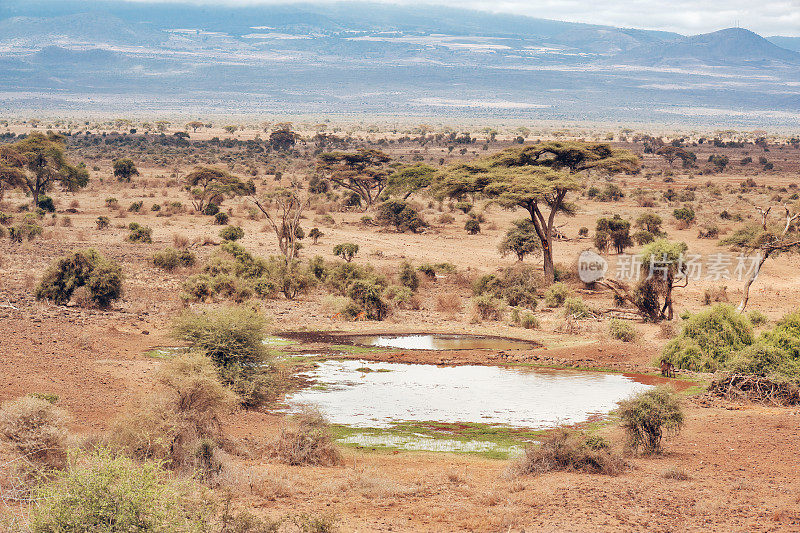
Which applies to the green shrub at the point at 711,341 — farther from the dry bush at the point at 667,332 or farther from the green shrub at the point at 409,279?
the green shrub at the point at 409,279

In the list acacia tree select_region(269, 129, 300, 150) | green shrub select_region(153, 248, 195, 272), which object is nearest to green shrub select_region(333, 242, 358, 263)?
green shrub select_region(153, 248, 195, 272)

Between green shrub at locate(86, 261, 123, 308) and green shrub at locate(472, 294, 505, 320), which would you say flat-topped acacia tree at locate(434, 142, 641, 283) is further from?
green shrub at locate(86, 261, 123, 308)

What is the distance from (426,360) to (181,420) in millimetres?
9160

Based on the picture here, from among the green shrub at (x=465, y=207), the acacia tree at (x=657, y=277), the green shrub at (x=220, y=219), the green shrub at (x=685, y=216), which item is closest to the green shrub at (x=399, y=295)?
the acacia tree at (x=657, y=277)

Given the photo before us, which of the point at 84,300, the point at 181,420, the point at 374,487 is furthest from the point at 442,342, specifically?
the point at 374,487

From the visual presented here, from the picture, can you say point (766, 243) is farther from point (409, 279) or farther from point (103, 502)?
point (103, 502)

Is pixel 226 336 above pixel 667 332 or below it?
above

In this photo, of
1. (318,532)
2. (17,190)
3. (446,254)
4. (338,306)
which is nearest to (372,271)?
(338,306)

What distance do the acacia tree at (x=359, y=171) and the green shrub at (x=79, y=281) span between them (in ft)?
106

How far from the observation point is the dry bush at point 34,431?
11.6 m

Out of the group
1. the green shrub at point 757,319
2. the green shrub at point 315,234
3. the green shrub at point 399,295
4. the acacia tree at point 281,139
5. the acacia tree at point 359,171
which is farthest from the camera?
the acacia tree at point 281,139

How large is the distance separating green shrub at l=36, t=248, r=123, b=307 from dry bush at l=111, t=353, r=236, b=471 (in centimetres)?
1240

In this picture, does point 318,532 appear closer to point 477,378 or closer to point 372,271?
point 477,378

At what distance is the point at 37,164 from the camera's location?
53250 millimetres
